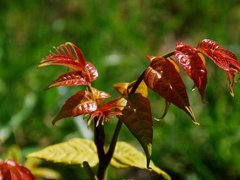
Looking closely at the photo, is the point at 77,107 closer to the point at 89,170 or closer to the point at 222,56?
the point at 89,170

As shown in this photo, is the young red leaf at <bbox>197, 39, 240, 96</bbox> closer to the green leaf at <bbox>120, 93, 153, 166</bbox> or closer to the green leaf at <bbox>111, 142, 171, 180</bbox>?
the green leaf at <bbox>120, 93, 153, 166</bbox>

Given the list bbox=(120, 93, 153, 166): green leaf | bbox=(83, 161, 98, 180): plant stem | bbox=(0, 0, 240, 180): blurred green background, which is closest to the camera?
bbox=(120, 93, 153, 166): green leaf

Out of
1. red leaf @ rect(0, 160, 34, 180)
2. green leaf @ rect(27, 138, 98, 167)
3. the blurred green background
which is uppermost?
red leaf @ rect(0, 160, 34, 180)

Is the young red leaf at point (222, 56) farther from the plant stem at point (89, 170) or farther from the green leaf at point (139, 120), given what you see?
the plant stem at point (89, 170)

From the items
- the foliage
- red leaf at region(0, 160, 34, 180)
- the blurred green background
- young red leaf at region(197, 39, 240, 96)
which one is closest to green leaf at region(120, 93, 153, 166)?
the foliage

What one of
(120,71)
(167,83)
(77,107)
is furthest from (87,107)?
(120,71)

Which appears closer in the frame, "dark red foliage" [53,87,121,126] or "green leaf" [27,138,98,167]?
"dark red foliage" [53,87,121,126]

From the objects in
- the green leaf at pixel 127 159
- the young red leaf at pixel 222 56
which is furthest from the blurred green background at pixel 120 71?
→ the young red leaf at pixel 222 56

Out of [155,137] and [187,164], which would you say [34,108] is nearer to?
[155,137]
